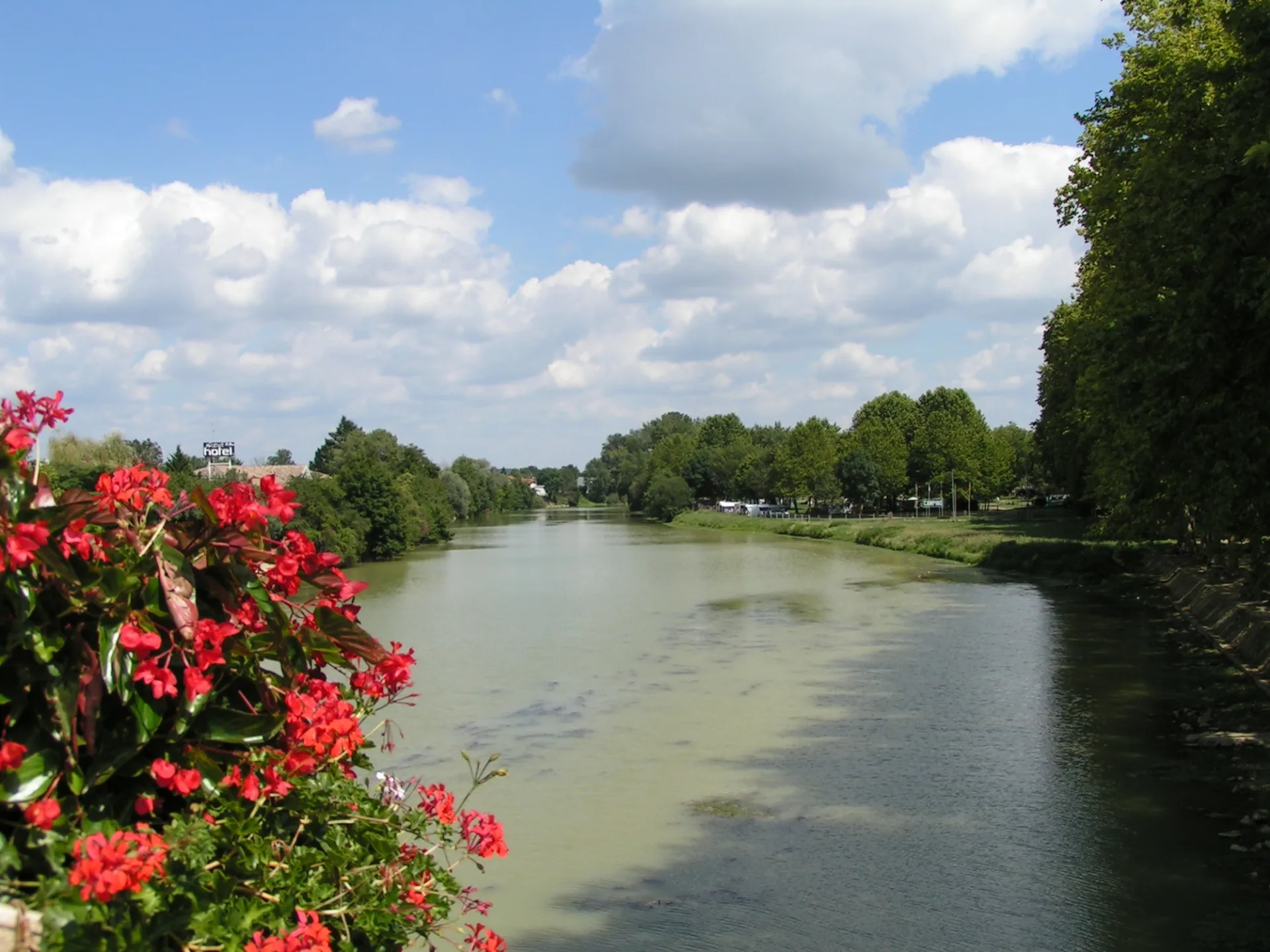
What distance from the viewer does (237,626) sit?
264 cm

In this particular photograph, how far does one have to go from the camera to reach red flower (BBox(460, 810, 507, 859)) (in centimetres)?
315

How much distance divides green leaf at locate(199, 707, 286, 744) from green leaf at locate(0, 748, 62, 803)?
34cm

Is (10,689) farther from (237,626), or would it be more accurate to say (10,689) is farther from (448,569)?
(448,569)

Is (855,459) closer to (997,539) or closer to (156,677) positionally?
(997,539)

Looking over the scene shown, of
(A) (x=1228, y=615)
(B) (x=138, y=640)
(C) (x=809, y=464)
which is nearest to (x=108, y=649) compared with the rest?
(B) (x=138, y=640)

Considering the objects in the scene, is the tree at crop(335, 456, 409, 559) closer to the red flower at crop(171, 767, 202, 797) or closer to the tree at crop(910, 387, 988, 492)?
the tree at crop(910, 387, 988, 492)

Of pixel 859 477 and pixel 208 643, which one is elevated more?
pixel 859 477

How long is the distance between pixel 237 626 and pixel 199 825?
1.51 feet

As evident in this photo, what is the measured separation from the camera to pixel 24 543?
2209 mm

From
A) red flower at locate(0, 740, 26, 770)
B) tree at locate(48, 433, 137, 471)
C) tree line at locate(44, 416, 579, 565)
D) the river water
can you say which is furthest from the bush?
tree at locate(48, 433, 137, 471)

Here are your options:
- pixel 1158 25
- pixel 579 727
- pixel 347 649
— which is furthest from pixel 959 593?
pixel 347 649

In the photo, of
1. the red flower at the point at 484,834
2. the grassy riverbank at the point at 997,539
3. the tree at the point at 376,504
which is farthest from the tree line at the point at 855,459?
the red flower at the point at 484,834

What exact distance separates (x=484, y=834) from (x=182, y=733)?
981 millimetres

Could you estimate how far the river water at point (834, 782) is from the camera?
7969mm
